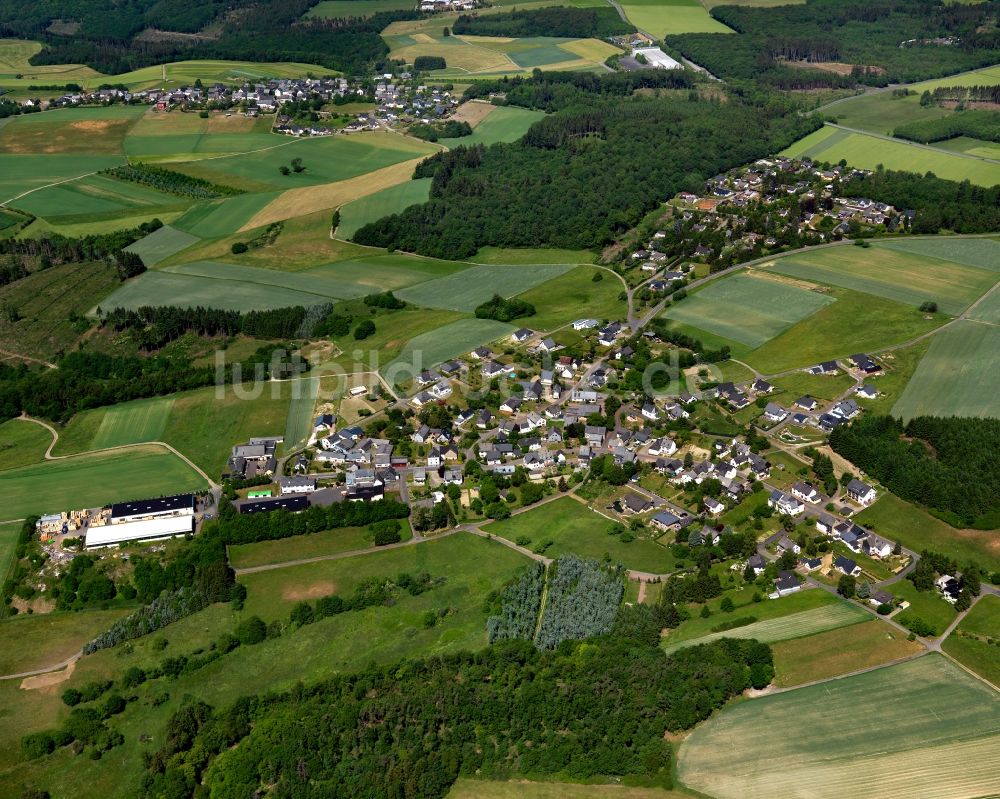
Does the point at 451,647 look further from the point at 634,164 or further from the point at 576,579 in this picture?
the point at 634,164

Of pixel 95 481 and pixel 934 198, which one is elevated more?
pixel 934 198

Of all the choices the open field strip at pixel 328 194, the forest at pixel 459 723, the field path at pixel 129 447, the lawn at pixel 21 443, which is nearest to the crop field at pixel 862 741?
the forest at pixel 459 723

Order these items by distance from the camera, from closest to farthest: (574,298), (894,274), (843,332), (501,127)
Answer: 1. (843,332)
2. (894,274)
3. (574,298)
4. (501,127)

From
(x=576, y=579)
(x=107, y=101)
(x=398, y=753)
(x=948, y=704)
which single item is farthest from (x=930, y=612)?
(x=107, y=101)

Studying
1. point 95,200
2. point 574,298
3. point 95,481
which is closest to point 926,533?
point 574,298

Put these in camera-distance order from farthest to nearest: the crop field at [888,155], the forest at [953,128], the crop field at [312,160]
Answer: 1. the forest at [953,128]
2. the crop field at [312,160]
3. the crop field at [888,155]

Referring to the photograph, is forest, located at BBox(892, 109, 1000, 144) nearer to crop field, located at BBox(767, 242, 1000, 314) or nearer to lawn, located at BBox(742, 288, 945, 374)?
crop field, located at BBox(767, 242, 1000, 314)

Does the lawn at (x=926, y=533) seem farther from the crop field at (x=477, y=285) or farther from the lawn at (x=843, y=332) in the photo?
the crop field at (x=477, y=285)

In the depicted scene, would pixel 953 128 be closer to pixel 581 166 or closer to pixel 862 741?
pixel 581 166
